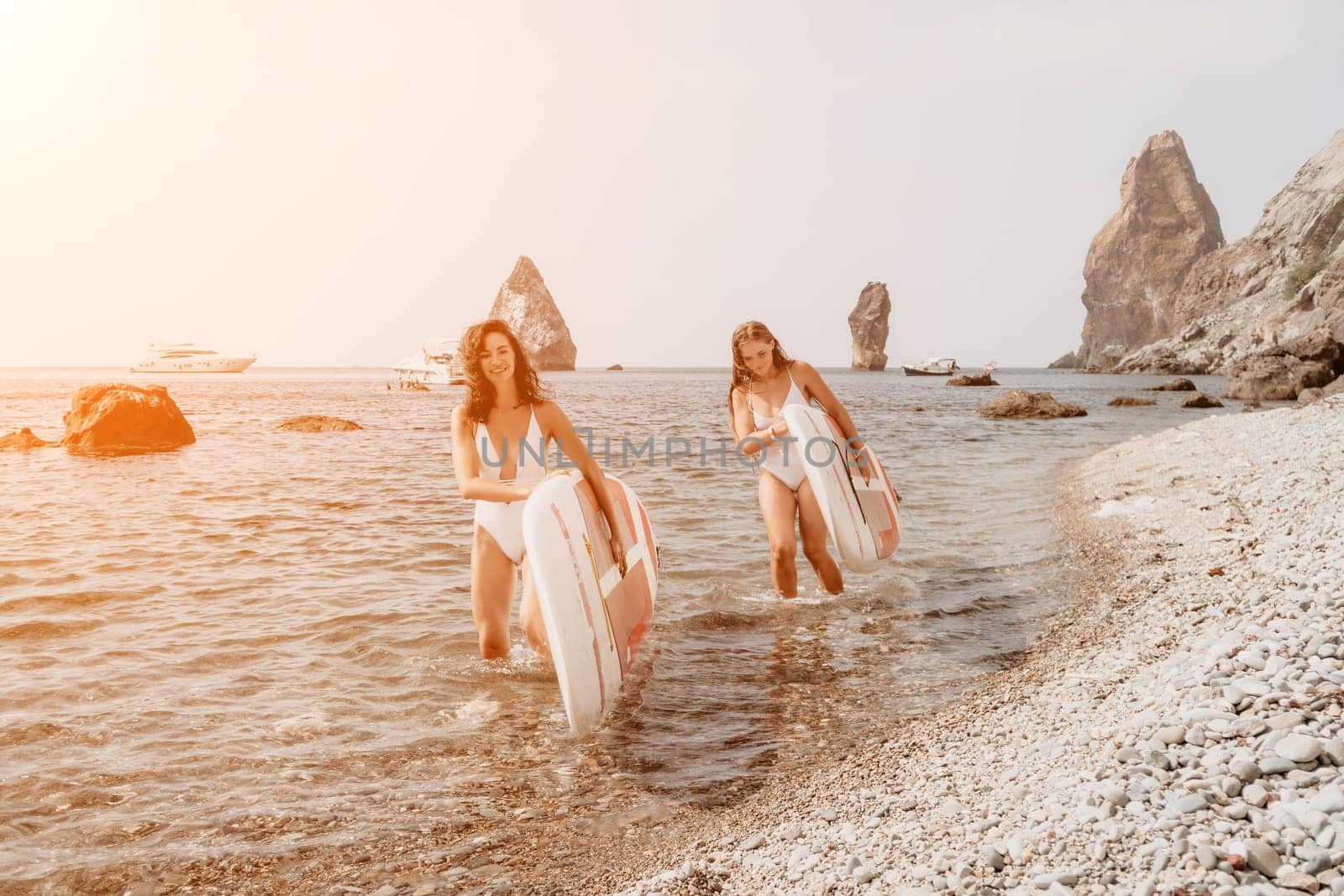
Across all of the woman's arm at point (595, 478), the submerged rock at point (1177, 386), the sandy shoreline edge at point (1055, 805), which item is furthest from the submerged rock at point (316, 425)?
the submerged rock at point (1177, 386)

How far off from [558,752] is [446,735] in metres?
0.72

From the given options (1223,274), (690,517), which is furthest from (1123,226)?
(690,517)

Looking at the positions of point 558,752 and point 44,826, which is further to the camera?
point 558,752

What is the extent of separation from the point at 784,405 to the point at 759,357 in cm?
45

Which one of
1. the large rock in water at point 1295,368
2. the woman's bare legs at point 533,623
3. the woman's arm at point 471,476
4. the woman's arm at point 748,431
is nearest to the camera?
the woman's arm at point 471,476

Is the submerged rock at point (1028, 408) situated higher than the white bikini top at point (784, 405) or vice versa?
the white bikini top at point (784, 405)

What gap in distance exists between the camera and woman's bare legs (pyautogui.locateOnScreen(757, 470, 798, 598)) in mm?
6516

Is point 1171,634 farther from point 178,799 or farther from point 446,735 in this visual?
point 178,799

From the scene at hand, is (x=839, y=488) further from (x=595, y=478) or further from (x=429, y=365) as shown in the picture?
(x=429, y=365)

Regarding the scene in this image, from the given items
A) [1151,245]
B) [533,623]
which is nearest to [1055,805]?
[533,623]

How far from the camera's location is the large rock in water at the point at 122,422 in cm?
1812

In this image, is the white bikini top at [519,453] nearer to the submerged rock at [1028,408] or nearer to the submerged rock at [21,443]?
the submerged rock at [21,443]

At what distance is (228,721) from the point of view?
4672mm

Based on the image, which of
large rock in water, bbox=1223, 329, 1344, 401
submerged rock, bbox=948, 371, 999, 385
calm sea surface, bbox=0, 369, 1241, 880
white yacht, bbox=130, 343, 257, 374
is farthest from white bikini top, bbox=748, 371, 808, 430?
white yacht, bbox=130, 343, 257, 374
